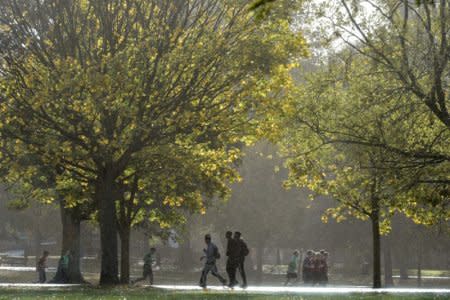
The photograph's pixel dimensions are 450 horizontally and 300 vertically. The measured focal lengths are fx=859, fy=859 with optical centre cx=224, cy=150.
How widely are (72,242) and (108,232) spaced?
1266 cm

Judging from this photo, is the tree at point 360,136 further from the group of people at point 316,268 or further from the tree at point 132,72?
the group of people at point 316,268

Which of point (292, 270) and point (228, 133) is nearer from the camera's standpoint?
point (228, 133)

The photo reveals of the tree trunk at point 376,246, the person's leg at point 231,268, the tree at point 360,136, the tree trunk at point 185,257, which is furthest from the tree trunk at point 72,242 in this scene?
the tree trunk at point 185,257

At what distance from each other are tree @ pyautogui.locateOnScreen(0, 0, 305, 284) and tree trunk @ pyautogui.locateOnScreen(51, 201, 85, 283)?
1157 cm

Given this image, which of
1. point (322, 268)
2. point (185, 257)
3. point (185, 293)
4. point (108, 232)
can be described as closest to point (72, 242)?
point (322, 268)

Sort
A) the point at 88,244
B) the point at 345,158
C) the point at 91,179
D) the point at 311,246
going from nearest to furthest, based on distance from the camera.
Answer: the point at 345,158, the point at 91,179, the point at 88,244, the point at 311,246

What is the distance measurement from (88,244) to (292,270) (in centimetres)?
2935

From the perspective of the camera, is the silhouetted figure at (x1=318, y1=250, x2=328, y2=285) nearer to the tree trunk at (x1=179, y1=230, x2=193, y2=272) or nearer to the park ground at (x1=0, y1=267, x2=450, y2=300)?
the park ground at (x1=0, y1=267, x2=450, y2=300)

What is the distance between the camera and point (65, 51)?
24.5m

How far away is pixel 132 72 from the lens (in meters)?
22.9

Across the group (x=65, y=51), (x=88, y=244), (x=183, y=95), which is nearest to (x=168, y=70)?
(x=183, y=95)

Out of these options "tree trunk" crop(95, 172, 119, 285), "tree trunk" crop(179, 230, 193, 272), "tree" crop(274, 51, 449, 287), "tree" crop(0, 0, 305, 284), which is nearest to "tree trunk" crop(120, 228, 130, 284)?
"tree trunk" crop(95, 172, 119, 285)

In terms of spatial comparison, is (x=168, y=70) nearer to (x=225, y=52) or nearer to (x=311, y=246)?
(x=225, y=52)

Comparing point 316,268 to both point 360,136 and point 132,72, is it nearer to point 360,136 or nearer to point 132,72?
point 360,136
